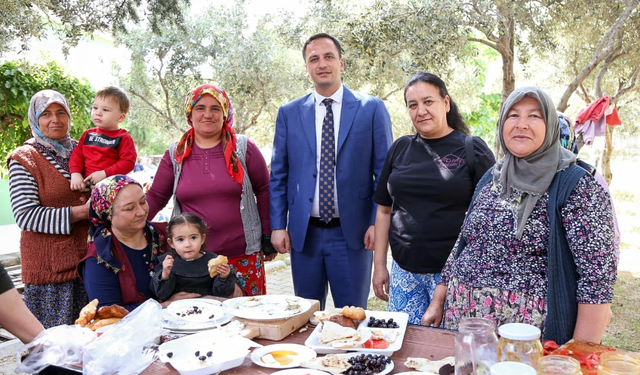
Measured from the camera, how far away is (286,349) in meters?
1.98

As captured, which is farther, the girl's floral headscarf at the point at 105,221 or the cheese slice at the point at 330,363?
the girl's floral headscarf at the point at 105,221

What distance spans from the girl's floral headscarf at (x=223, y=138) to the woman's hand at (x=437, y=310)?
1541mm

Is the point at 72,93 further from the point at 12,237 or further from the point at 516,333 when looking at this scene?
the point at 516,333

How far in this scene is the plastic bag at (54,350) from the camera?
6.42 ft

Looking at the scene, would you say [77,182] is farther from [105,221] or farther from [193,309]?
[193,309]

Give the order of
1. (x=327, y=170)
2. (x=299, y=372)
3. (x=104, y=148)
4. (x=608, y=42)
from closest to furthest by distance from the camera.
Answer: (x=299, y=372), (x=327, y=170), (x=104, y=148), (x=608, y=42)

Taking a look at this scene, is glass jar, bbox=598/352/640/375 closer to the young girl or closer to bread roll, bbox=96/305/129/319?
the young girl

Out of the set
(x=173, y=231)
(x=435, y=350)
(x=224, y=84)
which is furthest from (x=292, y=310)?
(x=224, y=84)

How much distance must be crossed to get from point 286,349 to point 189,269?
1.12 metres

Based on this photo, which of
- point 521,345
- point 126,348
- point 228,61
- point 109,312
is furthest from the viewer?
point 228,61

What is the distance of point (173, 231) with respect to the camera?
9.66 feet

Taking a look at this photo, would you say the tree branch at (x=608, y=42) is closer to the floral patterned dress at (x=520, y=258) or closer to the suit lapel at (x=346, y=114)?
the suit lapel at (x=346, y=114)

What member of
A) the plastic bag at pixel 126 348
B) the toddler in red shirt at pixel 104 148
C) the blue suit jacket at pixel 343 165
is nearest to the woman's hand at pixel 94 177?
the toddler in red shirt at pixel 104 148

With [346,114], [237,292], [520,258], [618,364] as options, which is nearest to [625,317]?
[346,114]
